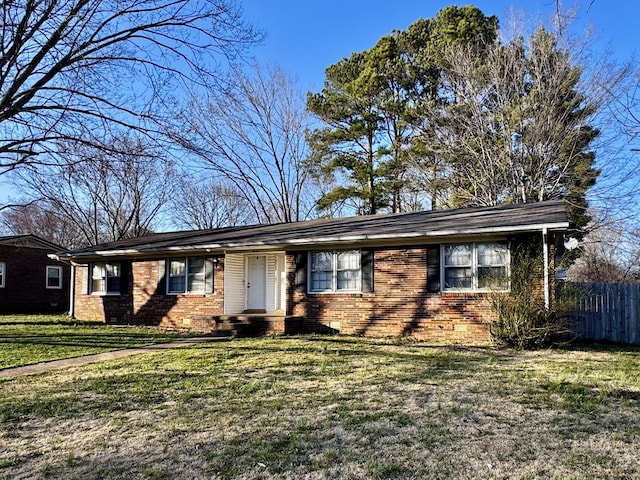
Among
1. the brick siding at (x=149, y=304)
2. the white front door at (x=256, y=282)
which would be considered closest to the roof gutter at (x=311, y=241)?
the brick siding at (x=149, y=304)

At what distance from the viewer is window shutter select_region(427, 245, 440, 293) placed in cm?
1144

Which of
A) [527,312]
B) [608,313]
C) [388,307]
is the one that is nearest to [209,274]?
[388,307]

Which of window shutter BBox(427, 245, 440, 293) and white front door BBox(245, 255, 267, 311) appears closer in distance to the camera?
window shutter BBox(427, 245, 440, 293)

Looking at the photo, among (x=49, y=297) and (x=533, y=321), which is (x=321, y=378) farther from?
(x=49, y=297)

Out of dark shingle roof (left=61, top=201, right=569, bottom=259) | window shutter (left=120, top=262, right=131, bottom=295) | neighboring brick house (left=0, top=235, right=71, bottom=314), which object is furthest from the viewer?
neighboring brick house (left=0, top=235, right=71, bottom=314)

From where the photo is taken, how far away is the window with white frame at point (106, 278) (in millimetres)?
16812

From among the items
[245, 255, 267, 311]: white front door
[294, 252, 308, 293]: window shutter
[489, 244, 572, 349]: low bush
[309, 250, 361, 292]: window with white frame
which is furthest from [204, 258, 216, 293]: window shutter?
[489, 244, 572, 349]: low bush

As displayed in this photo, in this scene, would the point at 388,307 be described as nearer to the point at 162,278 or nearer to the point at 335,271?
the point at 335,271

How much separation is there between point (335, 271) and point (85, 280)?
33.5 feet

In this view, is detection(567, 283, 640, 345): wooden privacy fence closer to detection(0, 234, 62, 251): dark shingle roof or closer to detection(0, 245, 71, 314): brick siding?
detection(0, 234, 62, 251): dark shingle roof

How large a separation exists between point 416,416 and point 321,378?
2.15 meters

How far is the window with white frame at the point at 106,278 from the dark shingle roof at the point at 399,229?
873 millimetres

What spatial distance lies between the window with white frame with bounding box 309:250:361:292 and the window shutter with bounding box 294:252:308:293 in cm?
16

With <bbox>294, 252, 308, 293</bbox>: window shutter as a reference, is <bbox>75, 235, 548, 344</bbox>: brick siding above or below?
below
